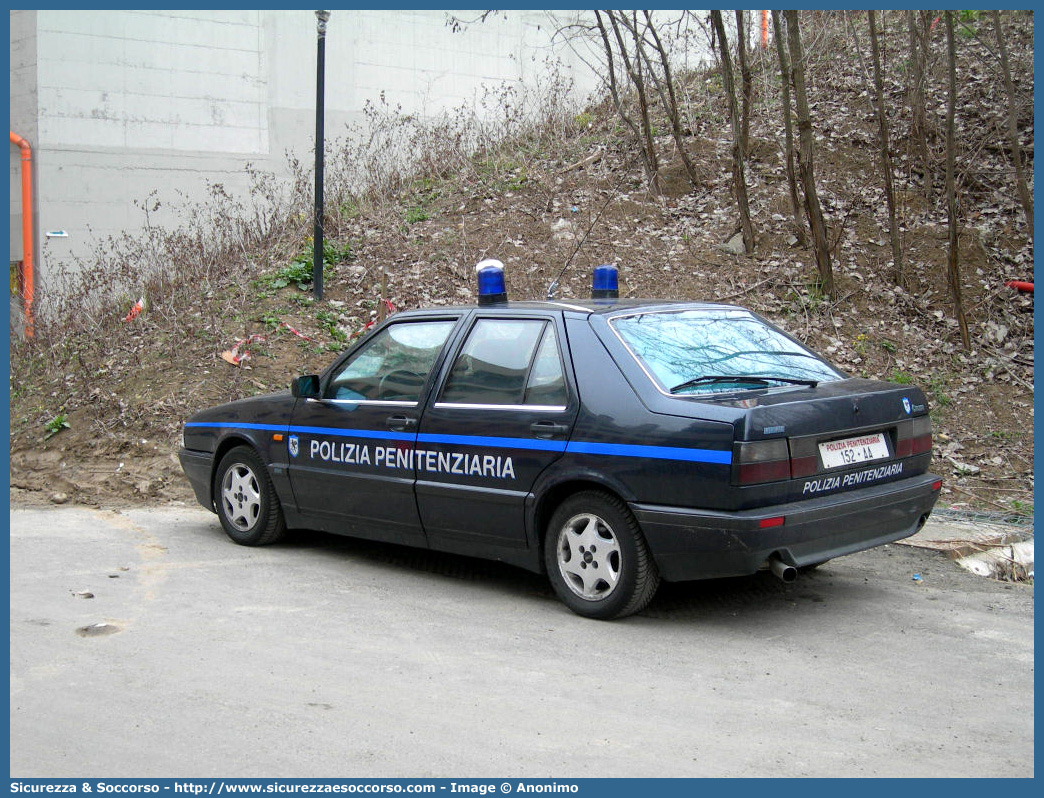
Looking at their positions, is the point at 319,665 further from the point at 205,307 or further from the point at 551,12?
the point at 551,12

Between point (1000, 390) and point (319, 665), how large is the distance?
796 centimetres

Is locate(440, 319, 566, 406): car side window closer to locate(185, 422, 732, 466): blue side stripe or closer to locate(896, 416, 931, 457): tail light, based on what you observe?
locate(185, 422, 732, 466): blue side stripe

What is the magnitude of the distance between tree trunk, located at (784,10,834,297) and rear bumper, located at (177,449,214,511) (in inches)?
283

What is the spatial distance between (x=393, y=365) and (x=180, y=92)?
12.4 metres

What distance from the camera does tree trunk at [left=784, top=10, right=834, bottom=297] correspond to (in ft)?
36.1

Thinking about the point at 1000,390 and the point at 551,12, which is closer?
the point at 1000,390

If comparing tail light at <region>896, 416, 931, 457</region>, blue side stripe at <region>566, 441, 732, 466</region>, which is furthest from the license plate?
blue side stripe at <region>566, 441, 732, 466</region>

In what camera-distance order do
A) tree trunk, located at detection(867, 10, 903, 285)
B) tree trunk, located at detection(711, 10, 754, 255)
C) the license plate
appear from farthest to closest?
tree trunk, located at detection(711, 10, 754, 255)
tree trunk, located at detection(867, 10, 903, 285)
the license plate

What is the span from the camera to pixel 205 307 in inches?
472

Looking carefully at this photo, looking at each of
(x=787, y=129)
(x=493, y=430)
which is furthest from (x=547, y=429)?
(x=787, y=129)

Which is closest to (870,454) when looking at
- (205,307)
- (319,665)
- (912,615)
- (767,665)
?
(912,615)

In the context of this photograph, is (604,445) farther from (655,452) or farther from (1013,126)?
(1013,126)

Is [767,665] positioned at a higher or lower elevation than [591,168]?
lower

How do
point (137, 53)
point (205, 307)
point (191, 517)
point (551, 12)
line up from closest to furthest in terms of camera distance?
point (191, 517) → point (205, 307) → point (137, 53) → point (551, 12)
